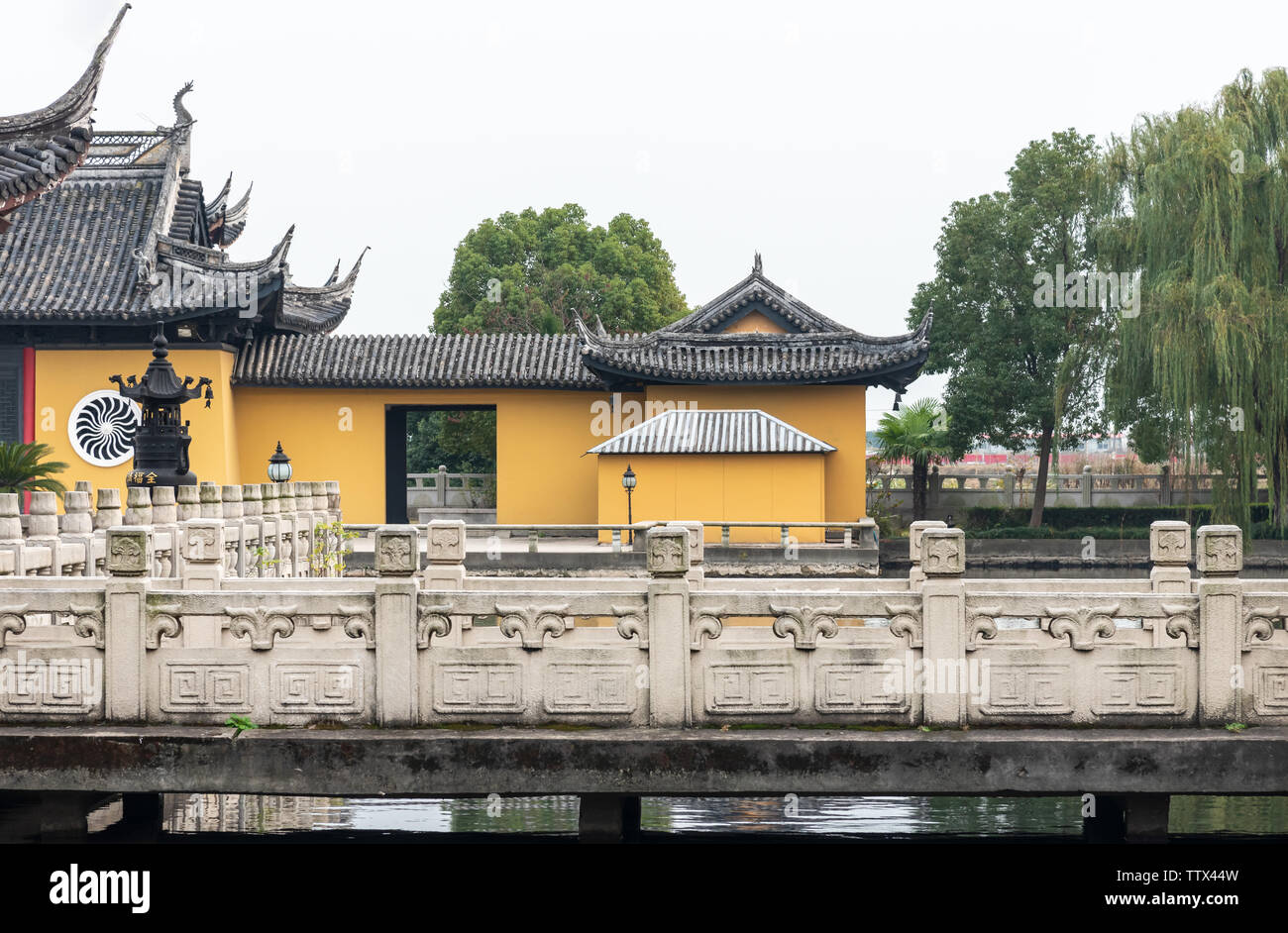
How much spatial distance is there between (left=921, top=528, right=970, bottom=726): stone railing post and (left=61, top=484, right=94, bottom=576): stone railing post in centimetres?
702

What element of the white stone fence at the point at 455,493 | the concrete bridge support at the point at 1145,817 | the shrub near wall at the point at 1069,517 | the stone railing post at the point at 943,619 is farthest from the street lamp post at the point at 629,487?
the stone railing post at the point at 943,619

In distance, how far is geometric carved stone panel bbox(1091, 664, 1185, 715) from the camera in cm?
759

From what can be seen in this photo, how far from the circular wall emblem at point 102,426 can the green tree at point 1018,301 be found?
18414 millimetres

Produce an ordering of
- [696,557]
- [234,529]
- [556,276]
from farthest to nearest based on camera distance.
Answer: [556,276]
[234,529]
[696,557]

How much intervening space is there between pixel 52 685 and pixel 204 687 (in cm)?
82

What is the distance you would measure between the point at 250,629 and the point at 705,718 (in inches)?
98.3

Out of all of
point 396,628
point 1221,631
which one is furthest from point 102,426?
point 1221,631

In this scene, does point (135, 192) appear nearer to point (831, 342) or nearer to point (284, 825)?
point (831, 342)

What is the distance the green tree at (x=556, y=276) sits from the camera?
43812 millimetres

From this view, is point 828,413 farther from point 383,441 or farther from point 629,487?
point 383,441

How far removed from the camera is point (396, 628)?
7594 millimetres

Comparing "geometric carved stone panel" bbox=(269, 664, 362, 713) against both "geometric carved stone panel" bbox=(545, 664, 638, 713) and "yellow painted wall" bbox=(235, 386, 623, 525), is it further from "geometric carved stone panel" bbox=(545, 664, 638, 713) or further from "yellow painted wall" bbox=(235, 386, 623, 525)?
"yellow painted wall" bbox=(235, 386, 623, 525)

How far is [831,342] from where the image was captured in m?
29.8
